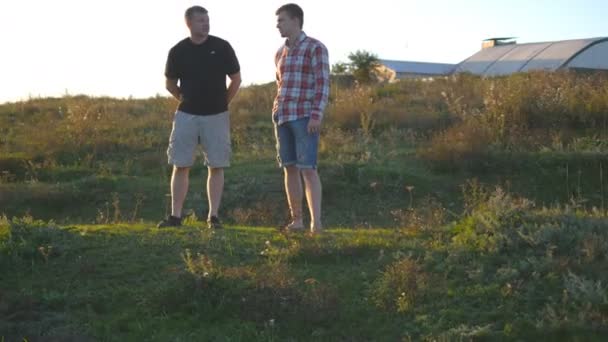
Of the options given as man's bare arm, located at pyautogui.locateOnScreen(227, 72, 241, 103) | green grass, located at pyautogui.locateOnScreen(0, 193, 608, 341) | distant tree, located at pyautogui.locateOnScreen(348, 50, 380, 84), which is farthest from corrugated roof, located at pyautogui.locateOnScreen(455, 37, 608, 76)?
green grass, located at pyautogui.locateOnScreen(0, 193, 608, 341)

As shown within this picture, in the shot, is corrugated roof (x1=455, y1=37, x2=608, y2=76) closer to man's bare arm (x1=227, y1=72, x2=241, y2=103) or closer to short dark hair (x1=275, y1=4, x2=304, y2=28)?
man's bare arm (x1=227, y1=72, x2=241, y2=103)

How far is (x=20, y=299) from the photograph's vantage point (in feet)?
17.3

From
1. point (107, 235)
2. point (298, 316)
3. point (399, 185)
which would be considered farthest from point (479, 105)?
point (298, 316)

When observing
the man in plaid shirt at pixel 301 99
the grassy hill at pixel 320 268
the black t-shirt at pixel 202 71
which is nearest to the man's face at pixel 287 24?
the man in plaid shirt at pixel 301 99

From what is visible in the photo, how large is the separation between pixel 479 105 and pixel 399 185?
4.82 metres

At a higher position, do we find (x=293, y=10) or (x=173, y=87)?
(x=293, y=10)

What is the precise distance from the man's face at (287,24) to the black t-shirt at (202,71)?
669mm

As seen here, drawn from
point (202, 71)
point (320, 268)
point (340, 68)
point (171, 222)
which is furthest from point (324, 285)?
point (340, 68)

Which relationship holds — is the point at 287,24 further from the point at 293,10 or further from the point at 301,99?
the point at 301,99

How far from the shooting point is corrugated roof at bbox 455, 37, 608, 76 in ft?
106

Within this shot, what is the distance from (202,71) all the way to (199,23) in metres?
0.41

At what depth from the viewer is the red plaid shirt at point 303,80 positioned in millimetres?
6668

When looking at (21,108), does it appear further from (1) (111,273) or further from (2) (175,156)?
(1) (111,273)

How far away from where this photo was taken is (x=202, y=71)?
7.12 meters
